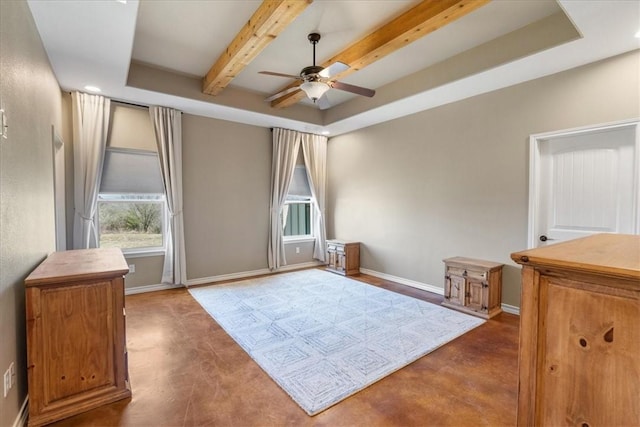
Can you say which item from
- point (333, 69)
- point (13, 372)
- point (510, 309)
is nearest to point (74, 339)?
point (13, 372)

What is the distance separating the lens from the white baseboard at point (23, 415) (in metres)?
1.72

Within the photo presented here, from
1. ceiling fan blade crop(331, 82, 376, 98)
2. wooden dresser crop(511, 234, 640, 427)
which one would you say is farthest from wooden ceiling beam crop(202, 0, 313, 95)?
wooden dresser crop(511, 234, 640, 427)

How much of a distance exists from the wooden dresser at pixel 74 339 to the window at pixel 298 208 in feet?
12.9

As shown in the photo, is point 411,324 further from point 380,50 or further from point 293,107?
point 293,107

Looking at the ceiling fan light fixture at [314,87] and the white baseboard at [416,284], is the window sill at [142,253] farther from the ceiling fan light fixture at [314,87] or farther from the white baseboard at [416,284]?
the white baseboard at [416,284]

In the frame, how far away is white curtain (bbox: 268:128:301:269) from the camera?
5539mm

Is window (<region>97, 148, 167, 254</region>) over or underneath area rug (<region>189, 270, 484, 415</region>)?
over

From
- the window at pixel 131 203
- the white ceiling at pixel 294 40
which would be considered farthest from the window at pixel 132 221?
the white ceiling at pixel 294 40

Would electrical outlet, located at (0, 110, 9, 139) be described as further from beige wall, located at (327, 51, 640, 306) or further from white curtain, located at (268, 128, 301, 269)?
beige wall, located at (327, 51, 640, 306)

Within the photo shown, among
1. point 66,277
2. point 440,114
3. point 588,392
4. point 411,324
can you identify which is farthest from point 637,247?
point 440,114

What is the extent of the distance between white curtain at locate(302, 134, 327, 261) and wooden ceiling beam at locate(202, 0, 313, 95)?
97.9 inches

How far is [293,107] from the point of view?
5.18 metres

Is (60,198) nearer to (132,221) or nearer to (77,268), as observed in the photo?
(132,221)

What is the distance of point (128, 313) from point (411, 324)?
3318 millimetres
